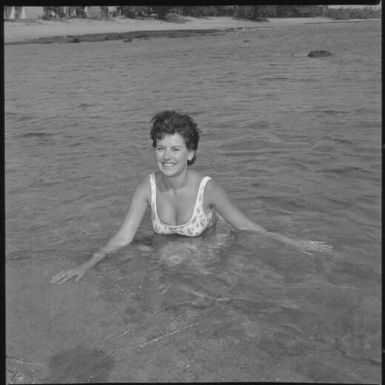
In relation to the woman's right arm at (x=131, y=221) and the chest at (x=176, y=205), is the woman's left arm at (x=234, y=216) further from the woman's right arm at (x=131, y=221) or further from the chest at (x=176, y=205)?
the woman's right arm at (x=131, y=221)

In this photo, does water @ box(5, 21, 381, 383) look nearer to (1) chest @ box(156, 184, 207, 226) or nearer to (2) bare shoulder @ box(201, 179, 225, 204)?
(1) chest @ box(156, 184, 207, 226)

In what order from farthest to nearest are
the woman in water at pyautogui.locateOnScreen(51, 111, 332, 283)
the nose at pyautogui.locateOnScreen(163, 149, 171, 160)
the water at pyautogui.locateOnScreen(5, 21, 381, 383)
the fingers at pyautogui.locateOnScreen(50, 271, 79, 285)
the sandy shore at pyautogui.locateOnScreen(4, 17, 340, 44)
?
the sandy shore at pyautogui.locateOnScreen(4, 17, 340, 44), the woman in water at pyautogui.locateOnScreen(51, 111, 332, 283), the nose at pyautogui.locateOnScreen(163, 149, 171, 160), the fingers at pyautogui.locateOnScreen(50, 271, 79, 285), the water at pyautogui.locateOnScreen(5, 21, 381, 383)

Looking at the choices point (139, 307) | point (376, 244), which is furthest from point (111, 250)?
point (376, 244)

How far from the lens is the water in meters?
2.92

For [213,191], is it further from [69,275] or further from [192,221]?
[69,275]

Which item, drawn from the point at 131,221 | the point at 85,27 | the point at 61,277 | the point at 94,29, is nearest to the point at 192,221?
the point at 131,221

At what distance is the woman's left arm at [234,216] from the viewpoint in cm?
425

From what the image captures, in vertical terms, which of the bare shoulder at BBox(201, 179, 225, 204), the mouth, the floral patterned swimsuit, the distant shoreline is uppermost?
the distant shoreline

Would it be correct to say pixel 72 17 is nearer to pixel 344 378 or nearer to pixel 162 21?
pixel 162 21

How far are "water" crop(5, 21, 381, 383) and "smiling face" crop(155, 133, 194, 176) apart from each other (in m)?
0.70

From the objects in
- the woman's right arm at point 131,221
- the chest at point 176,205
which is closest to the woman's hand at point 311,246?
the chest at point 176,205

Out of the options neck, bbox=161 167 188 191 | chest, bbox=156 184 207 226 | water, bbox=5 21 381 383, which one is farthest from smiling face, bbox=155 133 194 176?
water, bbox=5 21 381 383

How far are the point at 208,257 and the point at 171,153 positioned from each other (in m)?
0.86

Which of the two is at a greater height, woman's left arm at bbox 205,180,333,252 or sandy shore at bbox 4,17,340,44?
sandy shore at bbox 4,17,340,44
